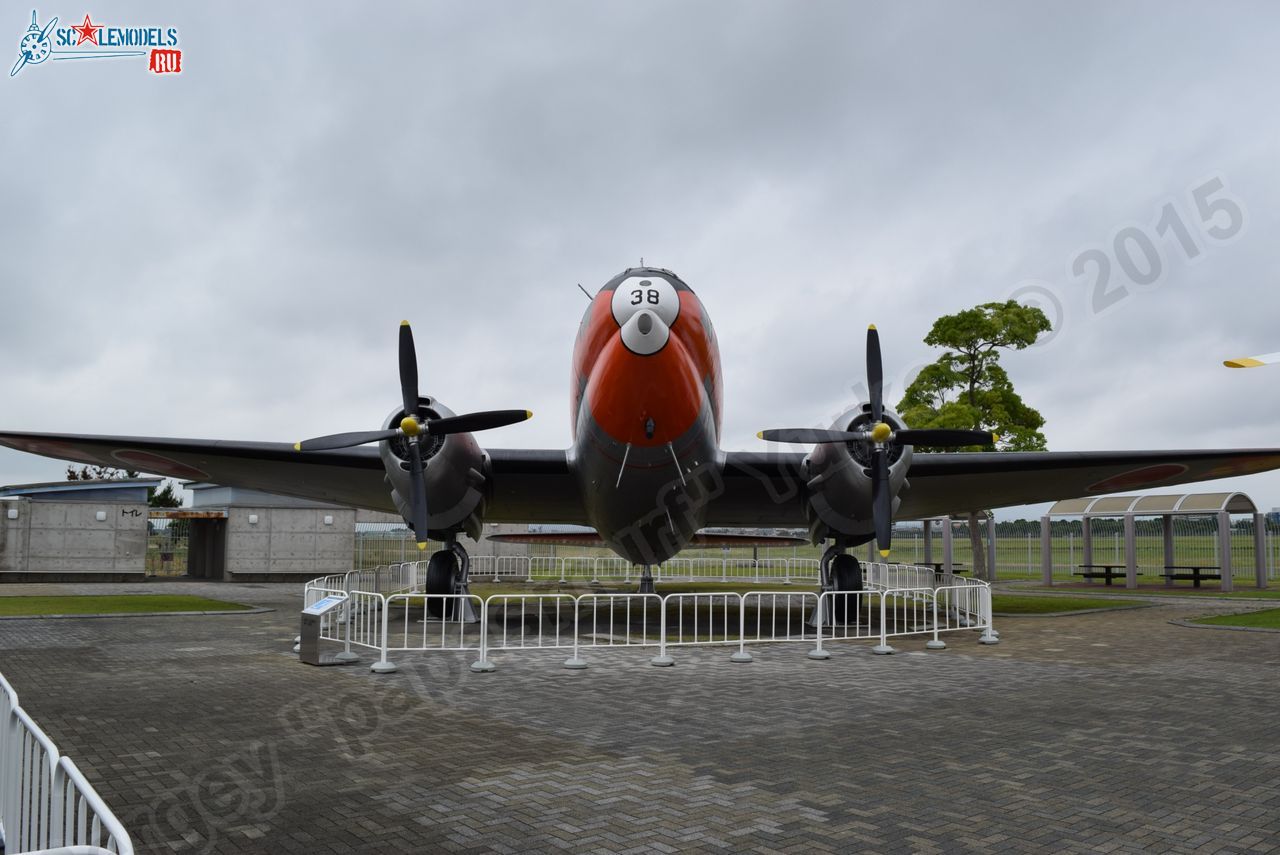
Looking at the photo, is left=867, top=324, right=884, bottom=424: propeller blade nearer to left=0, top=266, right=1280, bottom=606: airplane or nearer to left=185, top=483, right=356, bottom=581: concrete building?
left=0, top=266, right=1280, bottom=606: airplane

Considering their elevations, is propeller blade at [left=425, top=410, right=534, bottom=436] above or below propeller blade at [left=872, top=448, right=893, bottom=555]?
above

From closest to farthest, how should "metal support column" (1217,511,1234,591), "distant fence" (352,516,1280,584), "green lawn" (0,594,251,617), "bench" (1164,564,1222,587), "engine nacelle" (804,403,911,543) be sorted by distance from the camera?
"engine nacelle" (804,403,911,543), "green lawn" (0,594,251,617), "metal support column" (1217,511,1234,591), "bench" (1164,564,1222,587), "distant fence" (352,516,1280,584)

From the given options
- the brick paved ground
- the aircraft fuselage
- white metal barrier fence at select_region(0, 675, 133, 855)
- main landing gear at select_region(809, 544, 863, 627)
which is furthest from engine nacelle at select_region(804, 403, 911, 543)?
white metal barrier fence at select_region(0, 675, 133, 855)

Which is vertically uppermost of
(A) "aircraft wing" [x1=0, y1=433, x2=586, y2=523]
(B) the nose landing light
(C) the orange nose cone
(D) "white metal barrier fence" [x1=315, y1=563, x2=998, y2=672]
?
(B) the nose landing light

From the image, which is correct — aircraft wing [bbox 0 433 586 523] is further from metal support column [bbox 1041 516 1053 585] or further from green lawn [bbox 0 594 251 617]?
metal support column [bbox 1041 516 1053 585]

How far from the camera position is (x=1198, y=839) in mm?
4637

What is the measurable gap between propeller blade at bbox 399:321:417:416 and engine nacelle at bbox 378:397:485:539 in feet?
0.99

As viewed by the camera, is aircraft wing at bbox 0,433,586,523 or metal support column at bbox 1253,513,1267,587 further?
metal support column at bbox 1253,513,1267,587

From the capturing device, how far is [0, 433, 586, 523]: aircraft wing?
16312mm

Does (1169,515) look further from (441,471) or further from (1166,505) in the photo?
(441,471)

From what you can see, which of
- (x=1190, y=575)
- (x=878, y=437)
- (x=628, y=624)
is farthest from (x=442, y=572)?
(x=1190, y=575)

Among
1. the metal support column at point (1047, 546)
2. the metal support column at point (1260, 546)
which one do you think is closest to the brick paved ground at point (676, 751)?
the metal support column at point (1260, 546)

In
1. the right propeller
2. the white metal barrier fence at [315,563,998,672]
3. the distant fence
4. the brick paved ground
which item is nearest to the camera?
the brick paved ground

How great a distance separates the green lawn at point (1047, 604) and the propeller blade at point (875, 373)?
7243 mm
